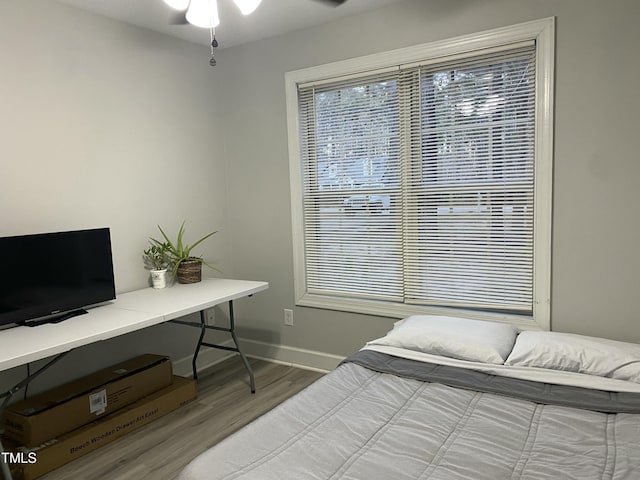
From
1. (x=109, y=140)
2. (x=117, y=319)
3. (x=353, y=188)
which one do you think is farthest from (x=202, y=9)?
(x=353, y=188)

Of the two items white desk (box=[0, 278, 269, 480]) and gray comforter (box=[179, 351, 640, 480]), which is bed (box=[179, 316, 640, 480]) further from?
white desk (box=[0, 278, 269, 480])

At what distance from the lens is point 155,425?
288cm

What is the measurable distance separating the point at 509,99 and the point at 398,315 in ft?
5.07

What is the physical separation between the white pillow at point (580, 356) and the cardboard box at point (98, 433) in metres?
2.06

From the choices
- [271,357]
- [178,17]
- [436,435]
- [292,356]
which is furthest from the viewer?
[271,357]

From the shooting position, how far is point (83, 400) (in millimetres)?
2635

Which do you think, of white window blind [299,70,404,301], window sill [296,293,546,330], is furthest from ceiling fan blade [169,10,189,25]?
window sill [296,293,546,330]

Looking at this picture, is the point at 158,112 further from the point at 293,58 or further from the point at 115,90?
the point at 293,58

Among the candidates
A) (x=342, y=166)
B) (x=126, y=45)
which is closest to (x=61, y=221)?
(x=126, y=45)

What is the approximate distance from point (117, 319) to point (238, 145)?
1875 millimetres

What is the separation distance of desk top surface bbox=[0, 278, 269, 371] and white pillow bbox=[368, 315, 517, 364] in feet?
3.68

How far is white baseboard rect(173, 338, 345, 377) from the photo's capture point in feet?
12.0

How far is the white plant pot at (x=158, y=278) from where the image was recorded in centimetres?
334

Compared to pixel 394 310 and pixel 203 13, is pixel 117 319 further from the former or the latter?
pixel 394 310
